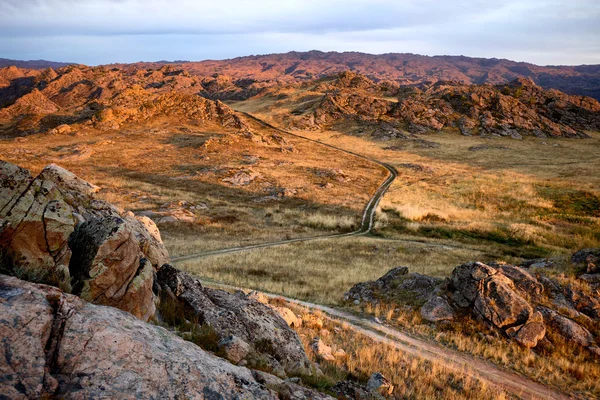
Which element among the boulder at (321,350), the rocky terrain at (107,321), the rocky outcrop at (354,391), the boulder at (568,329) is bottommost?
the boulder at (568,329)

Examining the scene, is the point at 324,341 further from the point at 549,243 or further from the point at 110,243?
the point at 549,243

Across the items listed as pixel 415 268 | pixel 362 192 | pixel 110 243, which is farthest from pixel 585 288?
pixel 362 192

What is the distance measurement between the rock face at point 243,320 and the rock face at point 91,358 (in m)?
2.47

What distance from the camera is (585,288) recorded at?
17688 mm

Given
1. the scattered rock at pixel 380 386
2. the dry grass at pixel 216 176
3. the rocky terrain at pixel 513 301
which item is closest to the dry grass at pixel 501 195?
the dry grass at pixel 216 176

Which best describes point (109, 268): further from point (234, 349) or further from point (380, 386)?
point (380, 386)

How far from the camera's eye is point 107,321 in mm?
5703

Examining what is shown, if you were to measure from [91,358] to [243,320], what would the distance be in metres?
5.33

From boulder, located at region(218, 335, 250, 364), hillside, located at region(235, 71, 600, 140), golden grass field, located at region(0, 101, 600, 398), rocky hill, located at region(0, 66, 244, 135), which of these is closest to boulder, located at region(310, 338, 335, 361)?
golden grass field, located at region(0, 101, 600, 398)

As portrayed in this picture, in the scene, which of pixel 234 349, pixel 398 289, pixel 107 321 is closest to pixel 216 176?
pixel 398 289

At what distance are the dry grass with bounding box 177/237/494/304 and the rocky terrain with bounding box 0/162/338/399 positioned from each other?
1115cm

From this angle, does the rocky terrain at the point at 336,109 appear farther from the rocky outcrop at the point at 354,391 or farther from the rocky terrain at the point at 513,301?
the rocky outcrop at the point at 354,391

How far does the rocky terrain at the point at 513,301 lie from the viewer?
49.8ft

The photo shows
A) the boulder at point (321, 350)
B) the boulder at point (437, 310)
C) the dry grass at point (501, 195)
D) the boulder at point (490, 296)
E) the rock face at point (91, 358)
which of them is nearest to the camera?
the rock face at point (91, 358)
